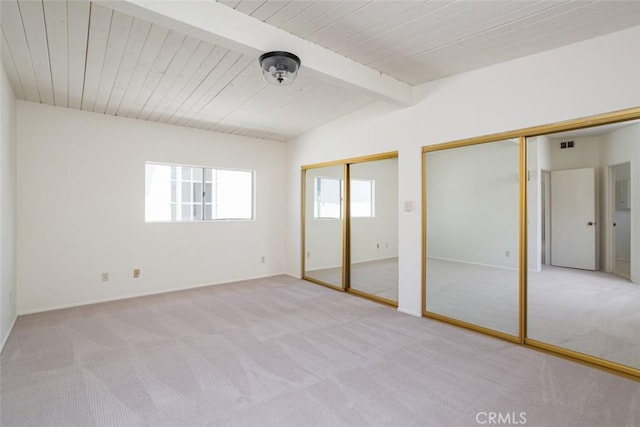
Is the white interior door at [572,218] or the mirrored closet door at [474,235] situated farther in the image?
the white interior door at [572,218]

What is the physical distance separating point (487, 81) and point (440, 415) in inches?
116

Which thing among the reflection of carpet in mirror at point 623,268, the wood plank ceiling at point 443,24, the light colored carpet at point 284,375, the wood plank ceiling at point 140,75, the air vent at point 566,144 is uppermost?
the wood plank ceiling at point 443,24

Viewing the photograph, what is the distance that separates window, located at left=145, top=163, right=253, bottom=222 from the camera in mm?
4871

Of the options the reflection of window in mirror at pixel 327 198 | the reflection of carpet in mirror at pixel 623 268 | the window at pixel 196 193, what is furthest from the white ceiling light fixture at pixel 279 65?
the reflection of carpet in mirror at pixel 623 268

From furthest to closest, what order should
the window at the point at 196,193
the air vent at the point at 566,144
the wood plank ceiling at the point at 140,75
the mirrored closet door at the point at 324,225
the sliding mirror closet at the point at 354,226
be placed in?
the mirrored closet door at the point at 324,225 < the window at the point at 196,193 < the sliding mirror closet at the point at 354,226 < the air vent at the point at 566,144 < the wood plank ceiling at the point at 140,75

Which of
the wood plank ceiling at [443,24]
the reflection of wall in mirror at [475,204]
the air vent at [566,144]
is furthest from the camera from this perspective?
the air vent at [566,144]

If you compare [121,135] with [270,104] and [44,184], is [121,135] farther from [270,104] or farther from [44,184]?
[270,104]

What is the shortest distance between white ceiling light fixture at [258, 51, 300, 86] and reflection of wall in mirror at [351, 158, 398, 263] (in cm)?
207

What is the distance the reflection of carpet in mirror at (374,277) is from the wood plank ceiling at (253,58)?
2301mm

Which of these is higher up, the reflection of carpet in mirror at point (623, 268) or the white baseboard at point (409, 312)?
the reflection of carpet in mirror at point (623, 268)

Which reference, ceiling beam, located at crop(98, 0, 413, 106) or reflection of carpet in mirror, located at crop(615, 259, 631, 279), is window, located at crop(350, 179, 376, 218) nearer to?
ceiling beam, located at crop(98, 0, 413, 106)

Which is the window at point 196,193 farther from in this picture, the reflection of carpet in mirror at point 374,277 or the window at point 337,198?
the reflection of carpet in mirror at point 374,277

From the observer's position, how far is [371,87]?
127 inches

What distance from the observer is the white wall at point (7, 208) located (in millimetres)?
2895
